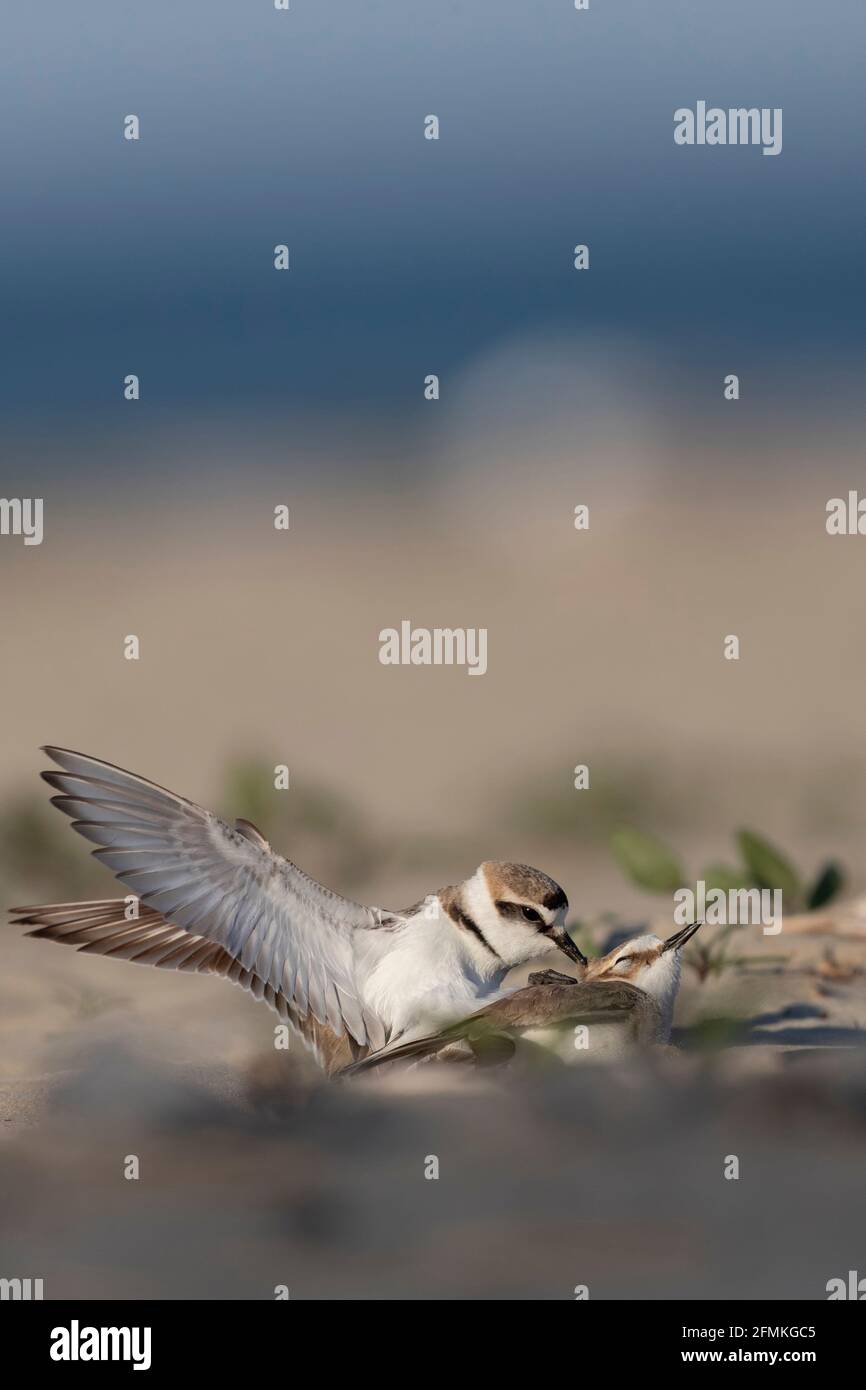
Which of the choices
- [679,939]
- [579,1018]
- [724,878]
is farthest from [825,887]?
[579,1018]

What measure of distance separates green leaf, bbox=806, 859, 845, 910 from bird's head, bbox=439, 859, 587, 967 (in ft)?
3.51

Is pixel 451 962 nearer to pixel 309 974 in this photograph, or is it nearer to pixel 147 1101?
pixel 309 974

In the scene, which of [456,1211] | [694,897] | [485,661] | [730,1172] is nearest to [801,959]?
[694,897]

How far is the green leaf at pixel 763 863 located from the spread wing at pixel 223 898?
1169 millimetres

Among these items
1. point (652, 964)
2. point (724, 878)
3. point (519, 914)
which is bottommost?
point (652, 964)

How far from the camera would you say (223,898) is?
12.6 ft

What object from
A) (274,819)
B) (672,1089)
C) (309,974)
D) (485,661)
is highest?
(485,661)

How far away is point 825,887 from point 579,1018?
1.43 meters

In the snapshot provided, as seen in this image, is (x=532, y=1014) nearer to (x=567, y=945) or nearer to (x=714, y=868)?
(x=567, y=945)

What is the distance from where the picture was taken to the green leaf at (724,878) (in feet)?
15.4

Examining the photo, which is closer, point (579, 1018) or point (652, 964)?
point (579, 1018)

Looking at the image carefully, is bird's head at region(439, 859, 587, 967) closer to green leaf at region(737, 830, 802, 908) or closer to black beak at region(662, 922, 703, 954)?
black beak at region(662, 922, 703, 954)

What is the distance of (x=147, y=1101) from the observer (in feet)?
12.6

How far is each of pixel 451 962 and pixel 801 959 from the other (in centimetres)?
107
